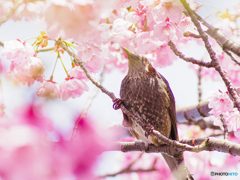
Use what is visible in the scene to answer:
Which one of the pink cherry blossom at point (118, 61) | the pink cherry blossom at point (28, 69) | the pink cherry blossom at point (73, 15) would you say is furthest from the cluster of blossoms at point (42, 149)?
the pink cherry blossom at point (118, 61)

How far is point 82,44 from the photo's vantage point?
5.02ft

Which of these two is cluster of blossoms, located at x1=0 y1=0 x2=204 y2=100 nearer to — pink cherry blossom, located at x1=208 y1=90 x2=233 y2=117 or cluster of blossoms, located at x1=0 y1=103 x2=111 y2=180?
cluster of blossoms, located at x1=0 y1=103 x2=111 y2=180

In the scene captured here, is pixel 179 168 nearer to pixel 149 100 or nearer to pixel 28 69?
pixel 149 100

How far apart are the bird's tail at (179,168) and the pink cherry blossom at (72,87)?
102cm

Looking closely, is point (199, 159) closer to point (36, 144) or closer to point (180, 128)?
point (180, 128)

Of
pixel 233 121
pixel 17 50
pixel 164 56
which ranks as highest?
pixel 164 56

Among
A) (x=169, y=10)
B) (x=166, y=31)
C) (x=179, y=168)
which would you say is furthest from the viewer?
(x=179, y=168)

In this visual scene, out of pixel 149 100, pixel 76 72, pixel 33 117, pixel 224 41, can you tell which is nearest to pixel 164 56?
pixel 149 100

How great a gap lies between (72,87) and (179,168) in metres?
1.21

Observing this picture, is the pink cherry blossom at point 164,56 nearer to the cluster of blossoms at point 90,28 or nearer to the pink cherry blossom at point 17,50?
the cluster of blossoms at point 90,28

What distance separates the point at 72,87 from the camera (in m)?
1.90

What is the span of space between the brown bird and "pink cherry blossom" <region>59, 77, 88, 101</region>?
0.45m

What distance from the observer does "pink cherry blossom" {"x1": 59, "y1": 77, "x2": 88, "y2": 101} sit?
1.87 metres

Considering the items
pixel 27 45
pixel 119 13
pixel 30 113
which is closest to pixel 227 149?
pixel 30 113
